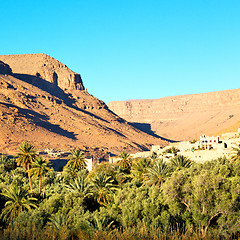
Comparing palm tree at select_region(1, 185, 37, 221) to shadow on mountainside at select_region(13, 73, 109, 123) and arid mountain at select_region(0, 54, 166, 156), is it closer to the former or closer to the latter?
arid mountain at select_region(0, 54, 166, 156)

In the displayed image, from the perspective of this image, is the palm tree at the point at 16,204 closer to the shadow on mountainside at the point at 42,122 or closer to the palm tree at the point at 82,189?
the palm tree at the point at 82,189

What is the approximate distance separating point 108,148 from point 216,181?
97.8 metres

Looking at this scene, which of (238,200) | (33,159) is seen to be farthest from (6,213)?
(238,200)

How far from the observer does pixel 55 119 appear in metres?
145

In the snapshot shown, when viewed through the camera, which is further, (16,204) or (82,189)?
(82,189)

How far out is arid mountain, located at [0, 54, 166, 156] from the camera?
395 feet

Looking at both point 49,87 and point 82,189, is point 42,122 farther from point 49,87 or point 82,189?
point 82,189

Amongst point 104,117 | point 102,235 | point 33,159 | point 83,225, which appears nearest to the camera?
point 102,235

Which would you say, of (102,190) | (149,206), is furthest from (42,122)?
(149,206)

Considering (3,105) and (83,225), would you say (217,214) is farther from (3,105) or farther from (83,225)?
(3,105)

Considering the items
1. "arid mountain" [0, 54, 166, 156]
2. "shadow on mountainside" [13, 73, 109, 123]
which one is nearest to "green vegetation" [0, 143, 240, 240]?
"arid mountain" [0, 54, 166, 156]

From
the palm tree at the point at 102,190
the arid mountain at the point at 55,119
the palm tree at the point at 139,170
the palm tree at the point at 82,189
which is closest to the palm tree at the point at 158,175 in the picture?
the palm tree at the point at 102,190

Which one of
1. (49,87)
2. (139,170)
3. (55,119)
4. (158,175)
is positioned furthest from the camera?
(49,87)

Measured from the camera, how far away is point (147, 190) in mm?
39062
